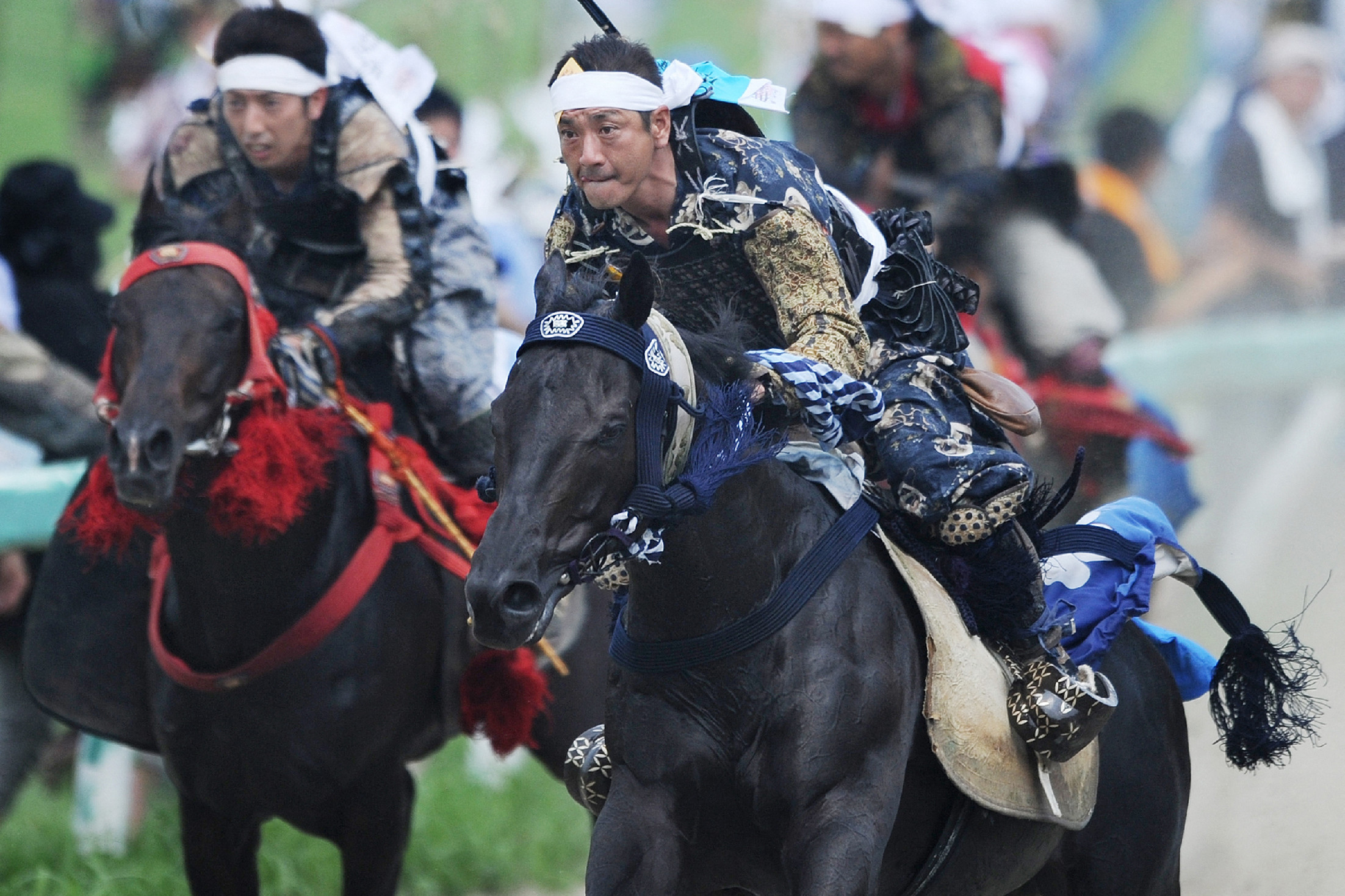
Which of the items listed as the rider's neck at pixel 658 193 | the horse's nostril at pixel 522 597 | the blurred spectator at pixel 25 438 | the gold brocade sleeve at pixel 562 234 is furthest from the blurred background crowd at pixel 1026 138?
the horse's nostril at pixel 522 597

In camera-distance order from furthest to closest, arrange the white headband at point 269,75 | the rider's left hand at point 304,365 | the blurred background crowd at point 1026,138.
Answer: the blurred background crowd at point 1026,138, the white headband at point 269,75, the rider's left hand at point 304,365

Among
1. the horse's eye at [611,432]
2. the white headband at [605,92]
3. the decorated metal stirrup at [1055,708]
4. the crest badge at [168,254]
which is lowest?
the decorated metal stirrup at [1055,708]

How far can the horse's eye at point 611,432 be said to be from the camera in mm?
3553

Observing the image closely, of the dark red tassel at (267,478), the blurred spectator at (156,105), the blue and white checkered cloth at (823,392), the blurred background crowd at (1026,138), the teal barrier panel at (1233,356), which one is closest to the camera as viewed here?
the blue and white checkered cloth at (823,392)

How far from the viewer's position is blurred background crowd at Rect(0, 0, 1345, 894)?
906 centimetres

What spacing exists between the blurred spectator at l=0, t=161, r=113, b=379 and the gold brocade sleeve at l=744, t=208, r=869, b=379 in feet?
16.1

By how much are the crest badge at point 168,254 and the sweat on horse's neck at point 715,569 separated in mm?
1996

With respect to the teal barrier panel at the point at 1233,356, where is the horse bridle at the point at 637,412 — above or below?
above

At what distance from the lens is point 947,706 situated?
4211mm

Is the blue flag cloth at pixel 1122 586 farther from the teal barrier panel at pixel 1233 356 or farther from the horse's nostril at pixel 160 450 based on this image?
the teal barrier panel at pixel 1233 356

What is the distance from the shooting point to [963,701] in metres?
Answer: 4.25

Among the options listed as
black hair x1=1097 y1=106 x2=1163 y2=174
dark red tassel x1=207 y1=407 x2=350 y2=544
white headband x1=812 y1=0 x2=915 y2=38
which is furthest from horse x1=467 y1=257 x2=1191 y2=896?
black hair x1=1097 y1=106 x2=1163 y2=174

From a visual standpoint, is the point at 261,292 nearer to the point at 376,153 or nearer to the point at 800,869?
the point at 376,153

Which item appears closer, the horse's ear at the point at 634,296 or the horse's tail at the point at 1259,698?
the horse's ear at the point at 634,296
